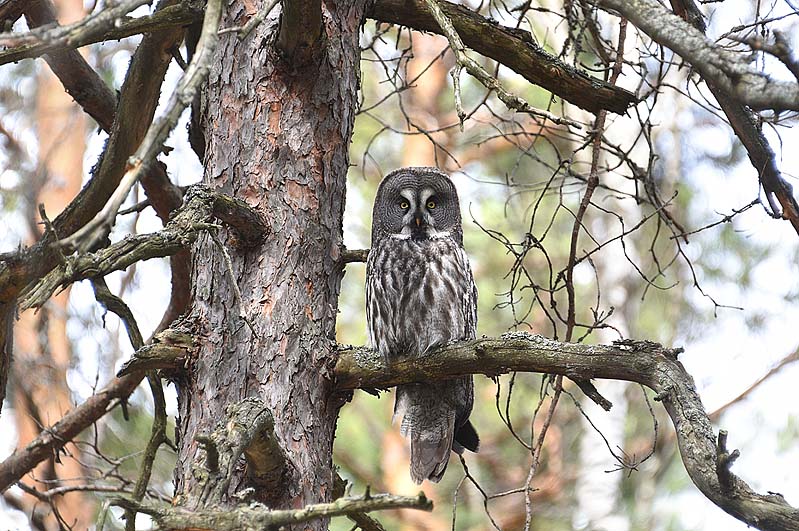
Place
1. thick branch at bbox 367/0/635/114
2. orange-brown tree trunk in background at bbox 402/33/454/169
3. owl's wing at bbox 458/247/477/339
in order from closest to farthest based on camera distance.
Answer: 1. thick branch at bbox 367/0/635/114
2. owl's wing at bbox 458/247/477/339
3. orange-brown tree trunk in background at bbox 402/33/454/169

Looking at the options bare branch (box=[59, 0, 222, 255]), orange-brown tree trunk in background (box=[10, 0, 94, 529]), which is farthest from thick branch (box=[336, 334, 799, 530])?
orange-brown tree trunk in background (box=[10, 0, 94, 529])

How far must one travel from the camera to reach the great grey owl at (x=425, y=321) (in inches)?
129

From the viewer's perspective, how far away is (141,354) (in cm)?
240

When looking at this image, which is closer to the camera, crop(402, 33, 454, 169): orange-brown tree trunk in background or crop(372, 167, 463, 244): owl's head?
crop(372, 167, 463, 244): owl's head

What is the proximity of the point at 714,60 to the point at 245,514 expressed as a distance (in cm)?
107

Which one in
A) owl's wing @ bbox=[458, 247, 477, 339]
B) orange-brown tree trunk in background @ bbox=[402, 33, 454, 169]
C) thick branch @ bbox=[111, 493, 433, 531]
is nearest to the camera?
thick branch @ bbox=[111, 493, 433, 531]

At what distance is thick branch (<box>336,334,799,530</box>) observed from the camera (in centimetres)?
186

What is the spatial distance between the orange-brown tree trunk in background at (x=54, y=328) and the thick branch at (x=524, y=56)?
11.9 feet

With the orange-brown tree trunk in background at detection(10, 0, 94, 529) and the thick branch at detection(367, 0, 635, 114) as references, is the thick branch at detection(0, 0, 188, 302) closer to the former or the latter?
the thick branch at detection(367, 0, 635, 114)

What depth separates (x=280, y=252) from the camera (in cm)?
262

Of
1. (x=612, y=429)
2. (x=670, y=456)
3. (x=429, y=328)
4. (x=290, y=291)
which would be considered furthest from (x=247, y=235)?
(x=670, y=456)

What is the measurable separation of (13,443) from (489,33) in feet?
16.6

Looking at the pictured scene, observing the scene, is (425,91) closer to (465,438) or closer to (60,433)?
(465,438)

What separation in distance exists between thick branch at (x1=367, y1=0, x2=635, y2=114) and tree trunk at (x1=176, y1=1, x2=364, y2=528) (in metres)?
0.19
